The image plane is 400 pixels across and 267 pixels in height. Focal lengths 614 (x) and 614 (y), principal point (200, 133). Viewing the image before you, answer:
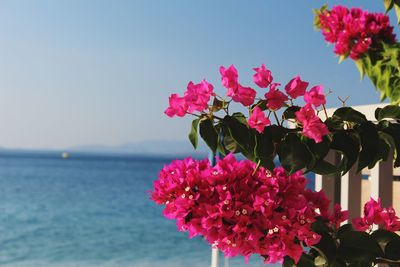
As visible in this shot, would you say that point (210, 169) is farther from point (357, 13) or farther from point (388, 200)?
point (357, 13)

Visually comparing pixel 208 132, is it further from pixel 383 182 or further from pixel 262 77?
pixel 383 182

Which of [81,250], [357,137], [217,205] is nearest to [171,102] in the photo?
[217,205]

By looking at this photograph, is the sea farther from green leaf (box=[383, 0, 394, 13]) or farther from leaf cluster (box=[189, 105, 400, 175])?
leaf cluster (box=[189, 105, 400, 175])

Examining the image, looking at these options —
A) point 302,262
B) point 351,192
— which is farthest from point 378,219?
point 351,192

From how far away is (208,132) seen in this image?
93 centimetres

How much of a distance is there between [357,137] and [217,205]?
253 mm

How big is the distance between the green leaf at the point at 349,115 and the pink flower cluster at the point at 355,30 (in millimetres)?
1149

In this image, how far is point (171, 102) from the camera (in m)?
0.96

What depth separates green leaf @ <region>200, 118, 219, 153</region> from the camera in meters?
0.93

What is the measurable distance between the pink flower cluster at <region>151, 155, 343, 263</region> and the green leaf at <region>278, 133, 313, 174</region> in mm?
64

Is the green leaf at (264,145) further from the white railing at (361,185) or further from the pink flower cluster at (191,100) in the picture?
the white railing at (361,185)

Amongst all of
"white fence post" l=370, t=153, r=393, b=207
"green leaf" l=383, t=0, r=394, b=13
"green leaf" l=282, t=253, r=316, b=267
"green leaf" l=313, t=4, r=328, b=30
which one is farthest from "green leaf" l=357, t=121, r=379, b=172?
"green leaf" l=313, t=4, r=328, b=30

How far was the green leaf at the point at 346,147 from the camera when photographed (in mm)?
985

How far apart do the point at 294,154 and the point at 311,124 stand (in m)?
0.06
